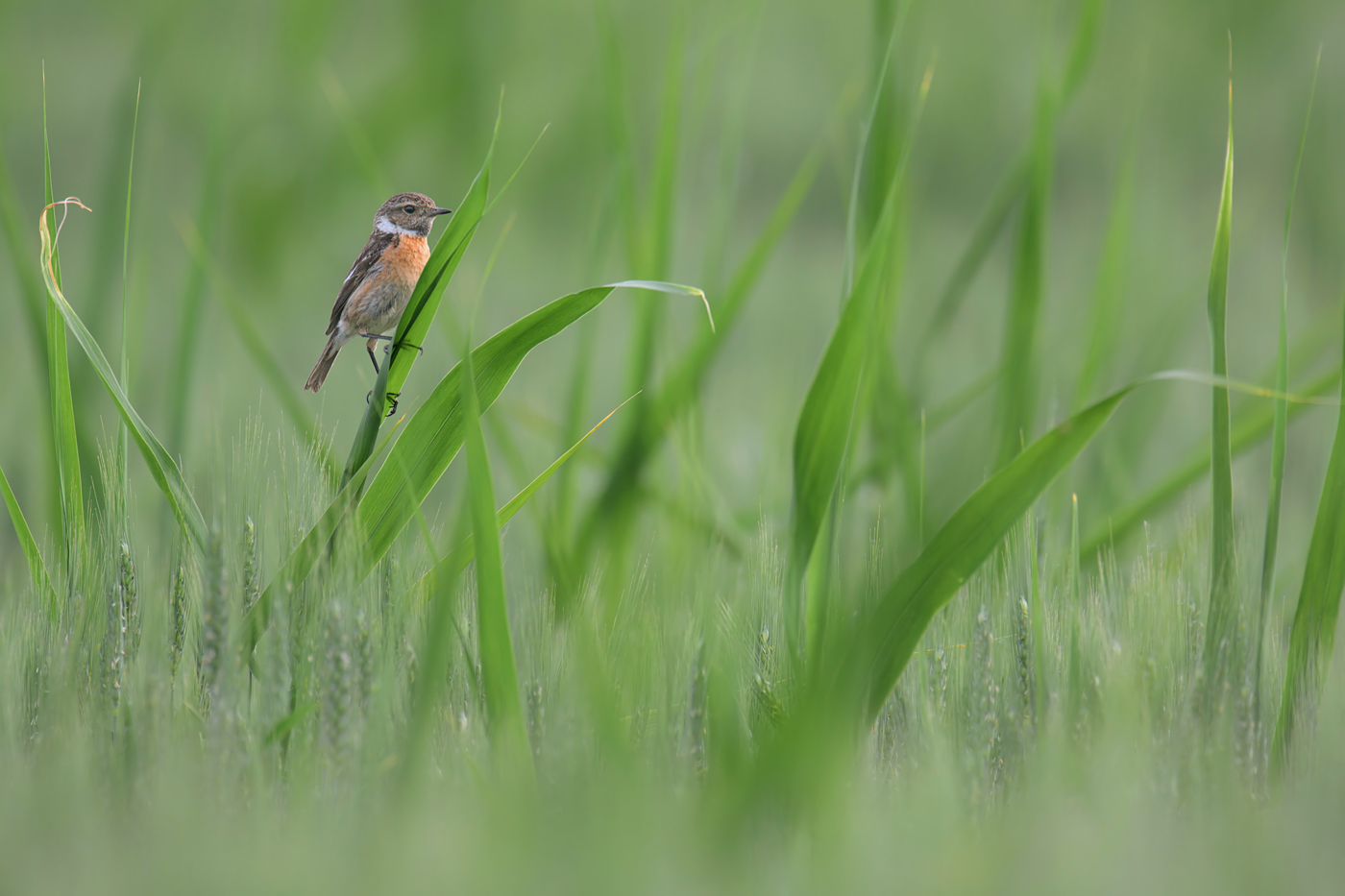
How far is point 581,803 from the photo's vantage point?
380 millimetres

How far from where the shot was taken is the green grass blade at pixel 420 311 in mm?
464

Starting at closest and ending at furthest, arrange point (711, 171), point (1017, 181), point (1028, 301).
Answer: point (1028, 301) → point (1017, 181) → point (711, 171)

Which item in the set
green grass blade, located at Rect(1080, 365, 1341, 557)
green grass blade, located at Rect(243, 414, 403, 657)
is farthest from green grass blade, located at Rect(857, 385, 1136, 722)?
green grass blade, located at Rect(1080, 365, 1341, 557)

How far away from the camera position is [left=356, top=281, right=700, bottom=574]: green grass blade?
48 cm

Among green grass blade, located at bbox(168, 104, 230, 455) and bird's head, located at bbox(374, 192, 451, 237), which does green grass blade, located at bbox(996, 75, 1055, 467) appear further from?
green grass blade, located at bbox(168, 104, 230, 455)

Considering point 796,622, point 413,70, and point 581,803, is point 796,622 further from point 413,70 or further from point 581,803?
point 413,70

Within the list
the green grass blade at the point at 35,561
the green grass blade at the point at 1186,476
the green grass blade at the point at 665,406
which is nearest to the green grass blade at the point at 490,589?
the green grass blade at the point at 35,561

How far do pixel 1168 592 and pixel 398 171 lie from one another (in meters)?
1.61

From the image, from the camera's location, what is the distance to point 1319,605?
0.53 meters

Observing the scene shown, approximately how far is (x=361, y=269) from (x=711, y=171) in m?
1.16

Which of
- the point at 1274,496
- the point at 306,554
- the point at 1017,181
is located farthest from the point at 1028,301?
the point at 306,554

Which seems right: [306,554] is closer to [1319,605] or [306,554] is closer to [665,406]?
[665,406]

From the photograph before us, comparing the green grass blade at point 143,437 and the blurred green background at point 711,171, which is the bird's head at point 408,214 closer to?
the green grass blade at point 143,437

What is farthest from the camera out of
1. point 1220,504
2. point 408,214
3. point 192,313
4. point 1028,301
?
point 1028,301
